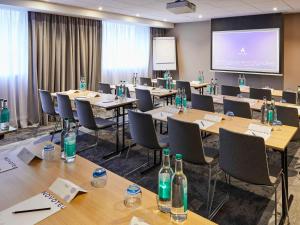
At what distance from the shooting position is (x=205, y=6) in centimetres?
607

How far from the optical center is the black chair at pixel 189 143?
253 cm

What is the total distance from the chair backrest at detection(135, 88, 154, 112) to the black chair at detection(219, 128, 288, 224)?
2.66 meters

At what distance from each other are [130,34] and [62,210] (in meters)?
7.47

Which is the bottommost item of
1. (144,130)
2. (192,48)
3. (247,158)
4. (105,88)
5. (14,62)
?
(247,158)

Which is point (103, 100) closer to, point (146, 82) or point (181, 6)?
point (181, 6)

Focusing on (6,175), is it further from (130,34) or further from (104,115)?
(130,34)

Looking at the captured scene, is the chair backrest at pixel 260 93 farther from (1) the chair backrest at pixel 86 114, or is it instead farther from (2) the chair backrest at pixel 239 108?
(1) the chair backrest at pixel 86 114

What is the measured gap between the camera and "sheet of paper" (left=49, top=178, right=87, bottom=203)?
1.36 m

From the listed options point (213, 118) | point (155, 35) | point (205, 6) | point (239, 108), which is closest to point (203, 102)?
point (239, 108)

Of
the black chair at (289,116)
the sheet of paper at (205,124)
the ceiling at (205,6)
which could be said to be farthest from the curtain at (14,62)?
the black chair at (289,116)

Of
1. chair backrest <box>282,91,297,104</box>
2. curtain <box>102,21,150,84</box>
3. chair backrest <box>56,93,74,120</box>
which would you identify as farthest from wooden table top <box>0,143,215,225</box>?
curtain <box>102,21,150,84</box>

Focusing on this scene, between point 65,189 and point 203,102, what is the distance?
311cm

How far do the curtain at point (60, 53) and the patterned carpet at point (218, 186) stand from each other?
1.65 m

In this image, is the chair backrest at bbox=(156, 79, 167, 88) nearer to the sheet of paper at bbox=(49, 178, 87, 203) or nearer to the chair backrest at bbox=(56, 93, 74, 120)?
the chair backrest at bbox=(56, 93, 74, 120)
